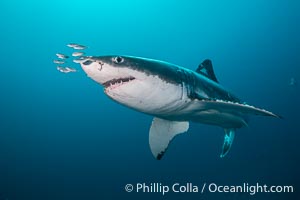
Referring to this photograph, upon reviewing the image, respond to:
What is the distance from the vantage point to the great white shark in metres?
3.20

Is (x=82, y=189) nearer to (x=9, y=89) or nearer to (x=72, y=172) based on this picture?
(x=72, y=172)

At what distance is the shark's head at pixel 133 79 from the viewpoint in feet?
10.2

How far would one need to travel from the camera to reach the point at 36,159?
54.1 m

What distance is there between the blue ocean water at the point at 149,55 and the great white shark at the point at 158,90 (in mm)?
24325

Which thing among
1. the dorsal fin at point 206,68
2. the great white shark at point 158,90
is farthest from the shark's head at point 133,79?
the dorsal fin at point 206,68

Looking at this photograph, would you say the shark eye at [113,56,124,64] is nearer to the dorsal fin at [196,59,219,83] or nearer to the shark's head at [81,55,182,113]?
the shark's head at [81,55,182,113]

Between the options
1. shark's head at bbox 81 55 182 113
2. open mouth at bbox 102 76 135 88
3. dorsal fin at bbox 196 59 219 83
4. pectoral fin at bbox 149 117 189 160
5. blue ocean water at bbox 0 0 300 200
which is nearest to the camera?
shark's head at bbox 81 55 182 113

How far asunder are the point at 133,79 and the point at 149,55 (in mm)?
49303

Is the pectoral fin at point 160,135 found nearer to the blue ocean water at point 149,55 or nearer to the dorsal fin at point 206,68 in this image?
the dorsal fin at point 206,68

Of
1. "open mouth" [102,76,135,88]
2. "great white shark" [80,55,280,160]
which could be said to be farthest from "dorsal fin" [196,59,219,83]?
"open mouth" [102,76,135,88]

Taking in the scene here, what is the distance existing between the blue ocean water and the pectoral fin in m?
24.0

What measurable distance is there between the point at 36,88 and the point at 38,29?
1757 cm

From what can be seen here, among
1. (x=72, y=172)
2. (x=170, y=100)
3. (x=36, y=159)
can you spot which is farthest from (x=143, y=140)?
(x=170, y=100)

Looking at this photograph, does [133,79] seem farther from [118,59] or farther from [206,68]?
[206,68]
